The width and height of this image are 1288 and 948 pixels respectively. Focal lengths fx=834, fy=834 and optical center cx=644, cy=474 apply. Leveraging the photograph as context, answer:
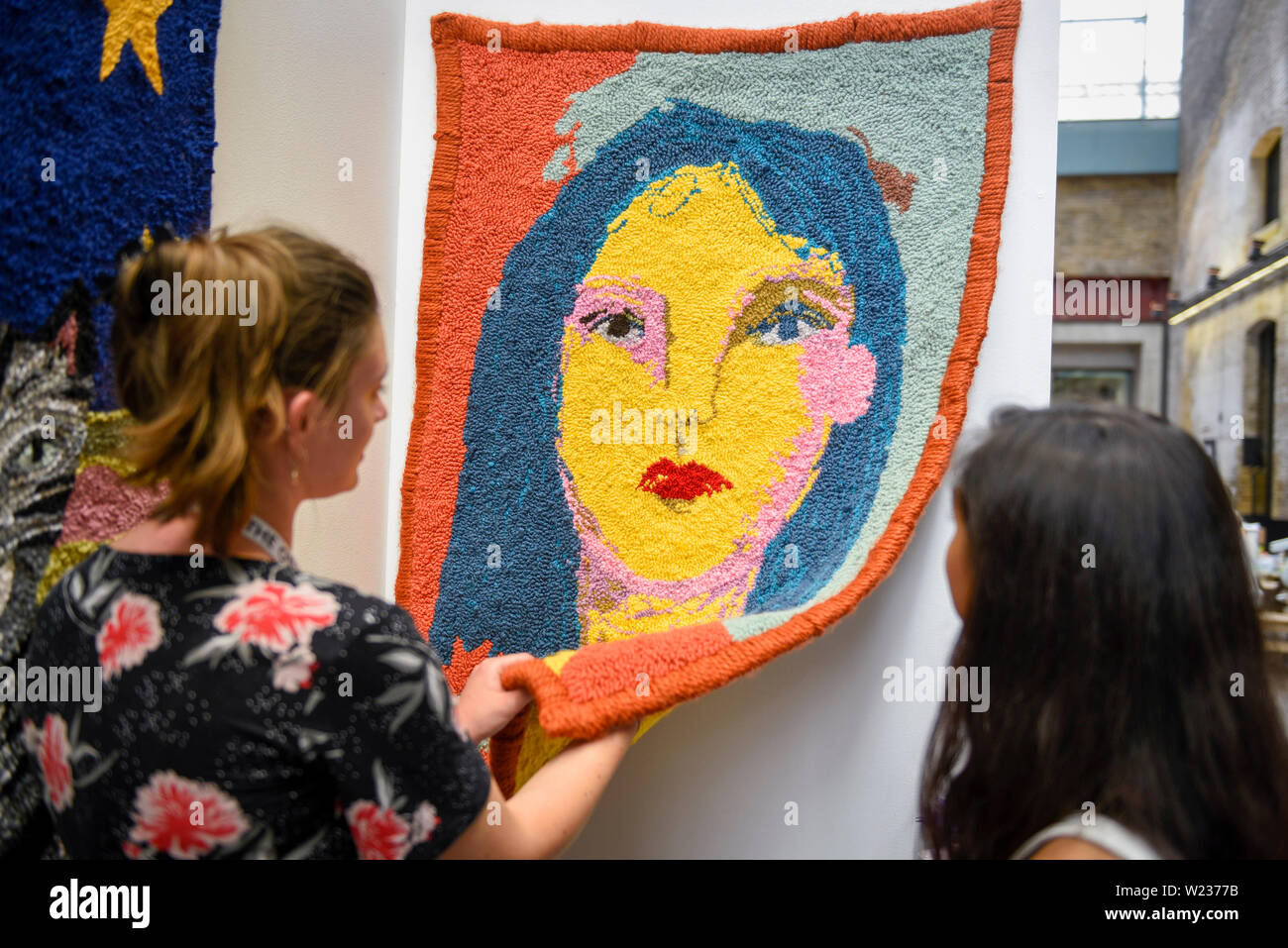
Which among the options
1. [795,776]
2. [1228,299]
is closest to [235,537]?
[795,776]

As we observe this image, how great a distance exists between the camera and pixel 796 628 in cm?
123

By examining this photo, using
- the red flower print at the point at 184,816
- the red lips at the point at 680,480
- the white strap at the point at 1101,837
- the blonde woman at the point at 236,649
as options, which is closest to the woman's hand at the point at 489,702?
the blonde woman at the point at 236,649

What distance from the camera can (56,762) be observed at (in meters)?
0.78

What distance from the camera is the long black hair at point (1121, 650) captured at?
779 mm

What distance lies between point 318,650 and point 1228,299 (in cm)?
1002

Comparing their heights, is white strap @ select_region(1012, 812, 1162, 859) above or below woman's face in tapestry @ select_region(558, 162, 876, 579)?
below

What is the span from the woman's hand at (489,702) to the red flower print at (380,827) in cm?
35

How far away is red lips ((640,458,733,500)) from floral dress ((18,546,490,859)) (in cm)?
81

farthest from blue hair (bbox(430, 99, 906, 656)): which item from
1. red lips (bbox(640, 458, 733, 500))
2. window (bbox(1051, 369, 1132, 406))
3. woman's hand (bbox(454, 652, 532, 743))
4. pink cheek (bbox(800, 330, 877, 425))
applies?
window (bbox(1051, 369, 1132, 406))

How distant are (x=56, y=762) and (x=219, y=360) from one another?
41cm

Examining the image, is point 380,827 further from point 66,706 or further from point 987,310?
point 987,310

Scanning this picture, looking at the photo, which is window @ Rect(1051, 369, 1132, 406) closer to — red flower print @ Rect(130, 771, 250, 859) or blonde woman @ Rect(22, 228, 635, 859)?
blonde woman @ Rect(22, 228, 635, 859)

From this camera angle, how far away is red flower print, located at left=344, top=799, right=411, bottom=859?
73cm

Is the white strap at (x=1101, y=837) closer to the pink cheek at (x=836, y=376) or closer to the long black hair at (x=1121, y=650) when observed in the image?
the long black hair at (x=1121, y=650)
